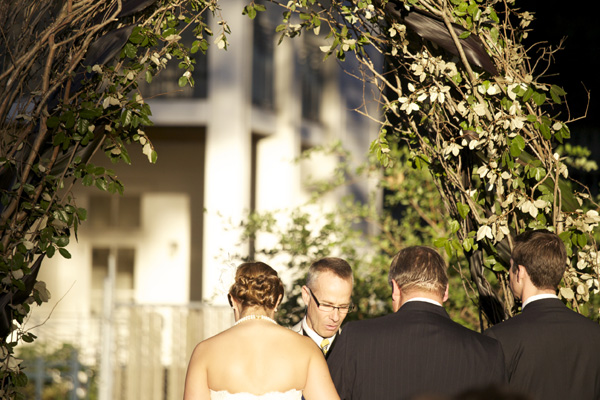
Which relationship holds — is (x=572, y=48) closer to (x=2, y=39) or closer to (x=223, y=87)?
(x=223, y=87)

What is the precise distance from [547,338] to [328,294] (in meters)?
1.27

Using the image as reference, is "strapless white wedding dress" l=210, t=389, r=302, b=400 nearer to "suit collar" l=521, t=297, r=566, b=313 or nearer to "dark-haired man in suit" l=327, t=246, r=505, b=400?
"dark-haired man in suit" l=327, t=246, r=505, b=400

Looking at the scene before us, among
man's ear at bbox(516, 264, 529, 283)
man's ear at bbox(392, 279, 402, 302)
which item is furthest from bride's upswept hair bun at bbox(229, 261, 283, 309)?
man's ear at bbox(516, 264, 529, 283)

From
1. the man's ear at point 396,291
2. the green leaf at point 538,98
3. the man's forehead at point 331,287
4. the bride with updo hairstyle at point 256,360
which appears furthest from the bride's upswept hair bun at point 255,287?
the green leaf at point 538,98

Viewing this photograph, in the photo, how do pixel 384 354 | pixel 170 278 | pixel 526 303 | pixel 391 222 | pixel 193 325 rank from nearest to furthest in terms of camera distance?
pixel 384 354
pixel 526 303
pixel 391 222
pixel 193 325
pixel 170 278

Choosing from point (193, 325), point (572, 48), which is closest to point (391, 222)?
point (193, 325)

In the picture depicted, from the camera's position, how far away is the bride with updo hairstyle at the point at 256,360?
332 centimetres

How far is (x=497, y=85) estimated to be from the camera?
3758mm

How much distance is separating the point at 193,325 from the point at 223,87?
3.44 meters

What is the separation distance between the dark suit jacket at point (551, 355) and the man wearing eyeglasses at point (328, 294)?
1.03 metres

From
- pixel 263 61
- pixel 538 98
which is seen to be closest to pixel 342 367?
pixel 538 98

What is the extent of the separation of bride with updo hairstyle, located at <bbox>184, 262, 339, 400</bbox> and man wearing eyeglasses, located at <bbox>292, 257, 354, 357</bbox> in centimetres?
76

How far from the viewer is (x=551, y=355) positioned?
3268 millimetres

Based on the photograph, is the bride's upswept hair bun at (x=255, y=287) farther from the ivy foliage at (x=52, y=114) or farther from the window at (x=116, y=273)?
the window at (x=116, y=273)
